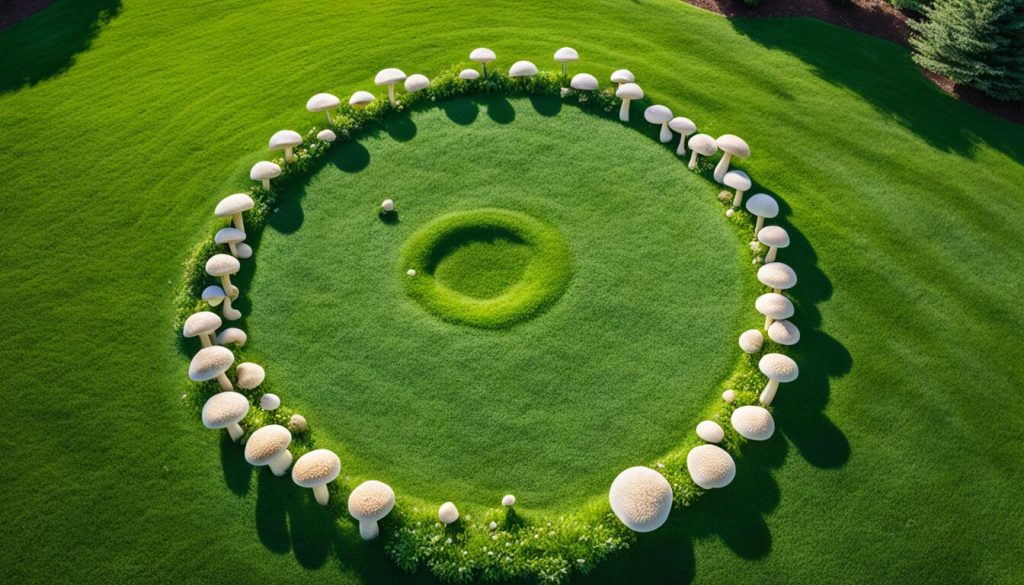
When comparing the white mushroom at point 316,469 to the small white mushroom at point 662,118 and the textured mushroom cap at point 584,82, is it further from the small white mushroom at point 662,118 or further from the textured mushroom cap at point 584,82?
the textured mushroom cap at point 584,82

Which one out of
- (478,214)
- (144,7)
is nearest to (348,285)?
(478,214)

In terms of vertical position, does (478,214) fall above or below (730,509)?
above

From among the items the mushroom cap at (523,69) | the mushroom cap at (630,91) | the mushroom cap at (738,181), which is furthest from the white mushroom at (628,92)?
the mushroom cap at (738,181)

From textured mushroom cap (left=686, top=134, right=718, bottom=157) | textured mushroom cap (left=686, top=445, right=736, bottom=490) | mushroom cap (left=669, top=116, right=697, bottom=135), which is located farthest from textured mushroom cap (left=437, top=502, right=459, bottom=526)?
mushroom cap (left=669, top=116, right=697, bottom=135)

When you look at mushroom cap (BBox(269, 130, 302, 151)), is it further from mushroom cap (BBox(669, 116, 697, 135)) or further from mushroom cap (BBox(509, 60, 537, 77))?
mushroom cap (BBox(669, 116, 697, 135))

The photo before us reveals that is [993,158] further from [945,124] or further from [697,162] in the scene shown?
[697,162]
